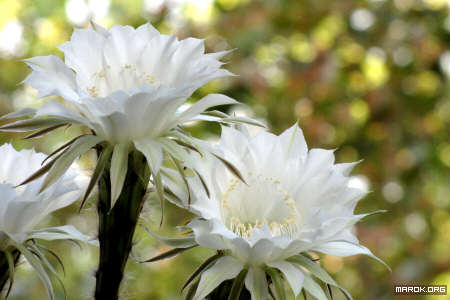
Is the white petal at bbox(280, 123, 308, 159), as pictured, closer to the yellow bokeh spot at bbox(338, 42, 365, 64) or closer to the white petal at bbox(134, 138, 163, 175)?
the white petal at bbox(134, 138, 163, 175)

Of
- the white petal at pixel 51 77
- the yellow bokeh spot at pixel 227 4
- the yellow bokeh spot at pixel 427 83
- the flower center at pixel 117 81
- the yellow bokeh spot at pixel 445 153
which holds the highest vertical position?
the white petal at pixel 51 77

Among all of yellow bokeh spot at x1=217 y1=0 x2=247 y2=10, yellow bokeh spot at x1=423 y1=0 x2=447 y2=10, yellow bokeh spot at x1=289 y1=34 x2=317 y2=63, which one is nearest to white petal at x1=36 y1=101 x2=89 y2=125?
yellow bokeh spot at x1=289 y1=34 x2=317 y2=63

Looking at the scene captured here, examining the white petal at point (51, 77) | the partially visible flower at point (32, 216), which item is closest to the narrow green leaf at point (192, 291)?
the partially visible flower at point (32, 216)

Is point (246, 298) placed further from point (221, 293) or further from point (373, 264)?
point (373, 264)

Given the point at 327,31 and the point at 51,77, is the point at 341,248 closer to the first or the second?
the point at 51,77

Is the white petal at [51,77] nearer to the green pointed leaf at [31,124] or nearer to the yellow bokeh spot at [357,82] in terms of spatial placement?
the green pointed leaf at [31,124]

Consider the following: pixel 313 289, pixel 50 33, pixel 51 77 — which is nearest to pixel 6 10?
pixel 50 33

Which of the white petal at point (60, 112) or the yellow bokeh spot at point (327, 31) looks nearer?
the white petal at point (60, 112)
